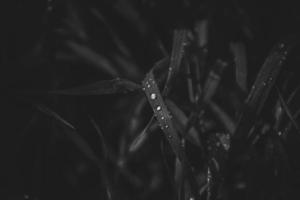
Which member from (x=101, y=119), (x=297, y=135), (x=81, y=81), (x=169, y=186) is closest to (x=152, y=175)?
(x=169, y=186)

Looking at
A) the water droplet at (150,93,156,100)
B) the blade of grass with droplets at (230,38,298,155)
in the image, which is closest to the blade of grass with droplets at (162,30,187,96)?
the water droplet at (150,93,156,100)

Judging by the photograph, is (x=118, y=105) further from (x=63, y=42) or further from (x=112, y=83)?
(x=112, y=83)

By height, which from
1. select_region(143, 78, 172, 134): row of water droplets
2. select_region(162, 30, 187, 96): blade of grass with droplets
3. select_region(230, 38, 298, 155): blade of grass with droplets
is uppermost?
select_region(162, 30, 187, 96): blade of grass with droplets

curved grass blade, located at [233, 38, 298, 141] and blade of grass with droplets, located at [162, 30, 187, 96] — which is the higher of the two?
blade of grass with droplets, located at [162, 30, 187, 96]

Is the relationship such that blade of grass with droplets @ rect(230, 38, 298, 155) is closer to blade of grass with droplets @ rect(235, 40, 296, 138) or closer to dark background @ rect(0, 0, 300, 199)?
blade of grass with droplets @ rect(235, 40, 296, 138)

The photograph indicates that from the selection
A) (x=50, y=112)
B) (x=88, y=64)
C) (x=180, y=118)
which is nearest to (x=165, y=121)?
(x=180, y=118)

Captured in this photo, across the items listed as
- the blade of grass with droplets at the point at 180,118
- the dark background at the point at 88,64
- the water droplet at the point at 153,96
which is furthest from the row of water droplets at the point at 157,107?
the dark background at the point at 88,64

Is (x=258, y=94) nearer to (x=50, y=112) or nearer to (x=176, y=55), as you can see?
(x=176, y=55)
